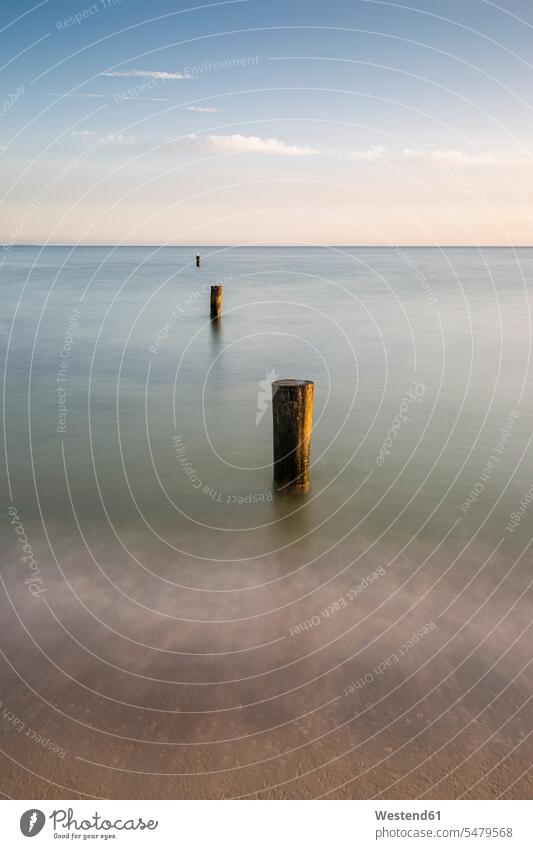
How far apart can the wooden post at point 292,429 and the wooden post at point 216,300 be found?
24.4 m

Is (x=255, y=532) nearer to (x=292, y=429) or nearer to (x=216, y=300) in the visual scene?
(x=292, y=429)

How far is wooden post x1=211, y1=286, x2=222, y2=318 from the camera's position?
33622 millimetres

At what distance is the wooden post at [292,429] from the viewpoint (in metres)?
9.45

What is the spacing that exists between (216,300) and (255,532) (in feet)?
87.3

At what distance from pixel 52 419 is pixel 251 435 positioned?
526 centimetres

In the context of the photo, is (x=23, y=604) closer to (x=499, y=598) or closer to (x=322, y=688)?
(x=322, y=688)

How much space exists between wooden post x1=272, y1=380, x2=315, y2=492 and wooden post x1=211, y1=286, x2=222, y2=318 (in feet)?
80.0

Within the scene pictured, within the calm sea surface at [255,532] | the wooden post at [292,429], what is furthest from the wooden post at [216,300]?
the wooden post at [292,429]

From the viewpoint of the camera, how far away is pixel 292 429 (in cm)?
965
